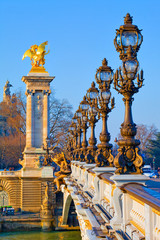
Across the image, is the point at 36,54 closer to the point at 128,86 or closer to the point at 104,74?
the point at 104,74

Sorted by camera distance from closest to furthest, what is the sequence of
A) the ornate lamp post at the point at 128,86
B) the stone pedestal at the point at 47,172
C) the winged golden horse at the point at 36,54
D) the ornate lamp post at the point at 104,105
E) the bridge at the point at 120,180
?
the bridge at the point at 120,180 < the ornate lamp post at the point at 128,86 < the ornate lamp post at the point at 104,105 < the stone pedestal at the point at 47,172 < the winged golden horse at the point at 36,54

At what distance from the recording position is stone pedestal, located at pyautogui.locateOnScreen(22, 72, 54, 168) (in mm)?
56406

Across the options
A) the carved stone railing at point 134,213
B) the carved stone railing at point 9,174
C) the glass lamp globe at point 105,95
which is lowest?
the carved stone railing at point 134,213

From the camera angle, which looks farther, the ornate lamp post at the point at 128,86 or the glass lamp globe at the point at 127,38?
the glass lamp globe at the point at 127,38

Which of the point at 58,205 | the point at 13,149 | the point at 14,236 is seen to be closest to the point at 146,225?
the point at 14,236

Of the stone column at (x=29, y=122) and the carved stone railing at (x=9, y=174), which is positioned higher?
the stone column at (x=29, y=122)

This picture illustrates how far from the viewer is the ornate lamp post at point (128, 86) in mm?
8977

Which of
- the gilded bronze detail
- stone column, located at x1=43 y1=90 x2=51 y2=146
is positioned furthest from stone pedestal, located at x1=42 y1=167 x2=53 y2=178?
the gilded bronze detail

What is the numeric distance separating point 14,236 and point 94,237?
118 ft

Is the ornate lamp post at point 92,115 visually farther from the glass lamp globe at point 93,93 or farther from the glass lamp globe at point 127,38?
the glass lamp globe at point 127,38

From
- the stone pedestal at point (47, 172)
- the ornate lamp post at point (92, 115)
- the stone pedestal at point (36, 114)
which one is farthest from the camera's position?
the stone pedestal at point (36, 114)

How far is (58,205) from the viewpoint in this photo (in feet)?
167

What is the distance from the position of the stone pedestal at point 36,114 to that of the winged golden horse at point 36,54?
106 inches

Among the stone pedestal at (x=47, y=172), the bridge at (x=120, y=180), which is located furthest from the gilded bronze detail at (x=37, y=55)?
the bridge at (x=120, y=180)
